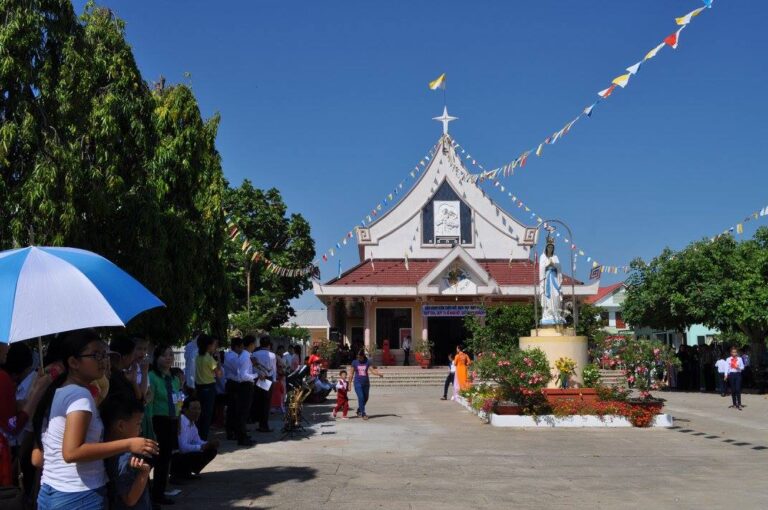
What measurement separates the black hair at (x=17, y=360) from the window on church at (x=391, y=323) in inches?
1082

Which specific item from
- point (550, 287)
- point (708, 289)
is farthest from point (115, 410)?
point (708, 289)

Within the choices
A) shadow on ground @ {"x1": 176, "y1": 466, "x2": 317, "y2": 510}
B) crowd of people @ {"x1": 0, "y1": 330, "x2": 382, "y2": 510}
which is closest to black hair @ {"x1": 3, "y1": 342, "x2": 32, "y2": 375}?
crowd of people @ {"x1": 0, "y1": 330, "x2": 382, "y2": 510}

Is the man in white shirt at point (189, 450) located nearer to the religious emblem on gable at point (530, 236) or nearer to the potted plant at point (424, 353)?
the potted plant at point (424, 353)

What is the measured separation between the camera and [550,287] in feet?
57.6

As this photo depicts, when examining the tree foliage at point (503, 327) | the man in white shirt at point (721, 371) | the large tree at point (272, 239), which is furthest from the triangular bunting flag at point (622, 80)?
the large tree at point (272, 239)

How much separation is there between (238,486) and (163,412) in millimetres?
1399

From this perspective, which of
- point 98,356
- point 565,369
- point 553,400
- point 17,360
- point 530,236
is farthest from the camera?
point 530,236

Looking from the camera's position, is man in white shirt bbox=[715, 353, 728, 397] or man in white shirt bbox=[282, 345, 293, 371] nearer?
man in white shirt bbox=[282, 345, 293, 371]

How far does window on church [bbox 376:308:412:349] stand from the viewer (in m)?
32.8

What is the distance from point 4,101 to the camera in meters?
8.96

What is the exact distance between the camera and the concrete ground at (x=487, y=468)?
7.43 m

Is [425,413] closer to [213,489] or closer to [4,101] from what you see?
[213,489]

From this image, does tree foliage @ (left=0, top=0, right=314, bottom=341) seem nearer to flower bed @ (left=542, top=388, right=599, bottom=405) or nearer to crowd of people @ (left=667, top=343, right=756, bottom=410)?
flower bed @ (left=542, top=388, right=599, bottom=405)

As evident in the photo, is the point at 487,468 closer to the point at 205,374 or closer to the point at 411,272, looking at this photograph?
the point at 205,374
